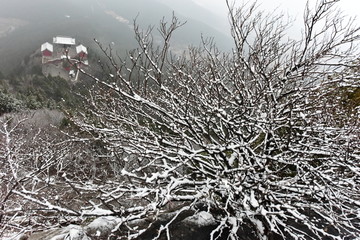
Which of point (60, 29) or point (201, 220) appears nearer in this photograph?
point (201, 220)

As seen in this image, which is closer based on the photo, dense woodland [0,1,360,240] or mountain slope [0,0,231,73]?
dense woodland [0,1,360,240]

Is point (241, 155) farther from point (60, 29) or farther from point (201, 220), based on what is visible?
point (60, 29)

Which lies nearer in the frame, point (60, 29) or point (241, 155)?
point (241, 155)

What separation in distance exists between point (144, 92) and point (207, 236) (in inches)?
131

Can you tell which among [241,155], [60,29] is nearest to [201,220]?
[241,155]

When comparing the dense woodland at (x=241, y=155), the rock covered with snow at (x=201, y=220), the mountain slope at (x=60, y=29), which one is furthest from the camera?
the mountain slope at (x=60, y=29)

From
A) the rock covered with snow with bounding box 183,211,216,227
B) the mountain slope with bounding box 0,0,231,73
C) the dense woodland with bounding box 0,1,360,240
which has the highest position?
the dense woodland with bounding box 0,1,360,240

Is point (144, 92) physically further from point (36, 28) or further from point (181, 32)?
point (181, 32)

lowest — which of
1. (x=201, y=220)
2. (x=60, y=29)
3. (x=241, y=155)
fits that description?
(x=60, y=29)

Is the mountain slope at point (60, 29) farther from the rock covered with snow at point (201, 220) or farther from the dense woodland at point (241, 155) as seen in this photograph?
the rock covered with snow at point (201, 220)

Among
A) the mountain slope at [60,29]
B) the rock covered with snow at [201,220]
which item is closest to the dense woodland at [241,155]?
the rock covered with snow at [201,220]

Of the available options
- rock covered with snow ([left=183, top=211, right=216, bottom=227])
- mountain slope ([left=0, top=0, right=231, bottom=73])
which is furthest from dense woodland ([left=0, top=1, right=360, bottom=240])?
mountain slope ([left=0, top=0, right=231, bottom=73])

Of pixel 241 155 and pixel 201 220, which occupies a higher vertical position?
pixel 241 155

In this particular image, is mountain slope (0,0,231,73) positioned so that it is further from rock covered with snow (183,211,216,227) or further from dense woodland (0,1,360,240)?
rock covered with snow (183,211,216,227)
